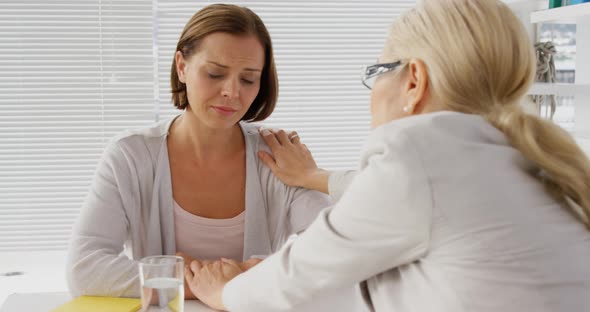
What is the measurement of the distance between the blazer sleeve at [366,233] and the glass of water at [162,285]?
0.22 m

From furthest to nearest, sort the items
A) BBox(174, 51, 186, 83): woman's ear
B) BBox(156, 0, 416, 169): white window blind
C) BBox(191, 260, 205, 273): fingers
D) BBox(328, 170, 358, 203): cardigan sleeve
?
BBox(156, 0, 416, 169): white window blind → BBox(174, 51, 186, 83): woman's ear → BBox(328, 170, 358, 203): cardigan sleeve → BBox(191, 260, 205, 273): fingers

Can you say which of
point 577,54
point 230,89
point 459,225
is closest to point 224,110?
point 230,89

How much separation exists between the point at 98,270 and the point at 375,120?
743mm

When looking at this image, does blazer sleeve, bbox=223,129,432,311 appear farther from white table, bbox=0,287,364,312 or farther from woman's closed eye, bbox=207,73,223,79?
woman's closed eye, bbox=207,73,223,79

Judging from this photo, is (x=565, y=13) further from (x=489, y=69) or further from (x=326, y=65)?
(x=326, y=65)

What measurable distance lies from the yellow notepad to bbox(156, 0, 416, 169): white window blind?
2.30 meters

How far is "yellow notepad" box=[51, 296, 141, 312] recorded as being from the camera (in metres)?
1.44

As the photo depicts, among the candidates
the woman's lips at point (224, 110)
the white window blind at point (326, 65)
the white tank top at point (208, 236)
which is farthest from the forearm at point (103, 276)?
the white window blind at point (326, 65)

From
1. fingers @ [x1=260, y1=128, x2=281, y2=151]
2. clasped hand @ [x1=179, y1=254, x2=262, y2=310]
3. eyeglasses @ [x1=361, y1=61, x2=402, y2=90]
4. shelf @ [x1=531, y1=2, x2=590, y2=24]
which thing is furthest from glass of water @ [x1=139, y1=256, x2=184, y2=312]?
shelf @ [x1=531, y1=2, x2=590, y2=24]

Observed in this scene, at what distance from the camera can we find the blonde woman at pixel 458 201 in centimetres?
94

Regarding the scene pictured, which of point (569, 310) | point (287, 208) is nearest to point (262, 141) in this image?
point (287, 208)

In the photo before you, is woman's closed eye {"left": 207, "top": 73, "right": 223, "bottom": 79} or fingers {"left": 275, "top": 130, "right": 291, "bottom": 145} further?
fingers {"left": 275, "top": 130, "right": 291, "bottom": 145}

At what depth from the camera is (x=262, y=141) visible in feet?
6.72

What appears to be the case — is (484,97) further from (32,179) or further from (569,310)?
(32,179)
